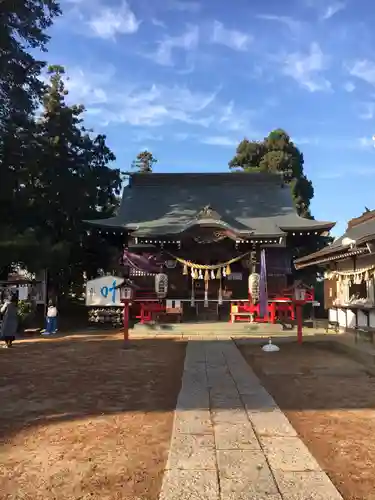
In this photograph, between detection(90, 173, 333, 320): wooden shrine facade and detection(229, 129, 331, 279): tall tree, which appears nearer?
detection(90, 173, 333, 320): wooden shrine facade

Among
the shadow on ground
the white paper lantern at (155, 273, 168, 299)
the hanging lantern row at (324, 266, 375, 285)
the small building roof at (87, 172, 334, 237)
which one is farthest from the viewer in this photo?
the small building roof at (87, 172, 334, 237)

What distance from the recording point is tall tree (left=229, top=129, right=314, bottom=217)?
3100 centimetres

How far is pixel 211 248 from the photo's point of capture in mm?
19578

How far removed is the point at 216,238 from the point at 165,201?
536 cm

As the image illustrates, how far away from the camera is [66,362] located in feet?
33.2

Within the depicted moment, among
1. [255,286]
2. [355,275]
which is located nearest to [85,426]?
[355,275]

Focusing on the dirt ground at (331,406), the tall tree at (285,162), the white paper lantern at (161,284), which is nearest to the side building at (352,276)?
the dirt ground at (331,406)

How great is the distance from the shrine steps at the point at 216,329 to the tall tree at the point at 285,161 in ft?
48.9

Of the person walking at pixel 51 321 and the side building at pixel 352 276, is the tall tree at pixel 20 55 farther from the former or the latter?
the side building at pixel 352 276

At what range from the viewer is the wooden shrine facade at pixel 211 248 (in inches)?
737

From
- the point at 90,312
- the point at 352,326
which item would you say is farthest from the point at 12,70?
the point at 352,326

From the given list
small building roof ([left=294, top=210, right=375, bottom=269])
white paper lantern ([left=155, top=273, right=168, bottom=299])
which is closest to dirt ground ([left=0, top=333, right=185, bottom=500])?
small building roof ([left=294, top=210, right=375, bottom=269])

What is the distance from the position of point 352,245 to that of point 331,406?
6.25 meters

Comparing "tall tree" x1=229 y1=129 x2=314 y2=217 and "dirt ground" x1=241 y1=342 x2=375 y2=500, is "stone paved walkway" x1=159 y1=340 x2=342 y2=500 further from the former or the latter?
"tall tree" x1=229 y1=129 x2=314 y2=217
